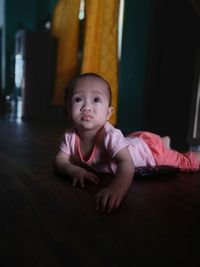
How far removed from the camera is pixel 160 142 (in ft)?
3.75

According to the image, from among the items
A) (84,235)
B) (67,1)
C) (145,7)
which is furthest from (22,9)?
(84,235)

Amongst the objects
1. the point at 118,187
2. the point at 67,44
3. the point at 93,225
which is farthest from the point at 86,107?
the point at 67,44

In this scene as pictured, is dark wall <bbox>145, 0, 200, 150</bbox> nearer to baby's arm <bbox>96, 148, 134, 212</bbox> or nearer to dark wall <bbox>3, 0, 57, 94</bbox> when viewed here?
baby's arm <bbox>96, 148, 134, 212</bbox>

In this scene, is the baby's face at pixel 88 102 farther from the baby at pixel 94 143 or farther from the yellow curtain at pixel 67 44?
the yellow curtain at pixel 67 44

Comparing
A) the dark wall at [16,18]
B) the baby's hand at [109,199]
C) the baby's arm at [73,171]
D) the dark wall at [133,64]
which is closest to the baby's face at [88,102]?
the baby's arm at [73,171]

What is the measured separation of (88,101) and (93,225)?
0.42m

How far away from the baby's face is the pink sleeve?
6cm

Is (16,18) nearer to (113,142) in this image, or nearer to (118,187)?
(113,142)

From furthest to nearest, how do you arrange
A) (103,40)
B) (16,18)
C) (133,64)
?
(16,18)
(133,64)
(103,40)

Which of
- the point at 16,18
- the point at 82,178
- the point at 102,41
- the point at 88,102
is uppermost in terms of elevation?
the point at 16,18

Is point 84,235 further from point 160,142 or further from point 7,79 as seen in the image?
point 7,79

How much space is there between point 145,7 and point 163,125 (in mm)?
820

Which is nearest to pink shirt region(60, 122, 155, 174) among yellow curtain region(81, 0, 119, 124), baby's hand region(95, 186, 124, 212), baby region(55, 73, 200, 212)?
baby region(55, 73, 200, 212)

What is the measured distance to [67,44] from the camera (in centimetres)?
295
